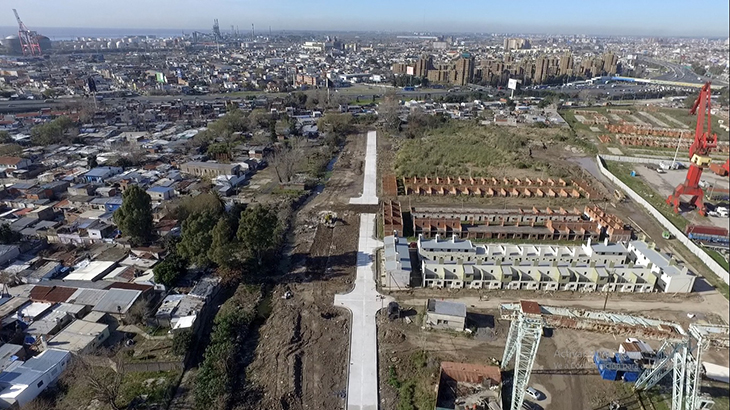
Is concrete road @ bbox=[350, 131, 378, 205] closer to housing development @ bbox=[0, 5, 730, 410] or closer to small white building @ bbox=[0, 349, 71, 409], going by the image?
housing development @ bbox=[0, 5, 730, 410]

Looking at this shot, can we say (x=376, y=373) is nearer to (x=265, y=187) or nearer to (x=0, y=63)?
(x=265, y=187)

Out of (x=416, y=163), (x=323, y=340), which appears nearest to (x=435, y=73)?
(x=416, y=163)

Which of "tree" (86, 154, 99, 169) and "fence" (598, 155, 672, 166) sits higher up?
"tree" (86, 154, 99, 169)

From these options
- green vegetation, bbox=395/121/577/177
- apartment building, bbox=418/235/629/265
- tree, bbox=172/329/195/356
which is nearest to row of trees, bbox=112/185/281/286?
tree, bbox=172/329/195/356

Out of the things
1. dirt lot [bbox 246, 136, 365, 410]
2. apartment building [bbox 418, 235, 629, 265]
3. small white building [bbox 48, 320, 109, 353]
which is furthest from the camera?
apartment building [bbox 418, 235, 629, 265]

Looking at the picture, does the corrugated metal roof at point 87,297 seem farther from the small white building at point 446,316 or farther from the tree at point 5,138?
the tree at point 5,138

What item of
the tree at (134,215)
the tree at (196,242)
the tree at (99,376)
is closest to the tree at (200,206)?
the tree at (134,215)
